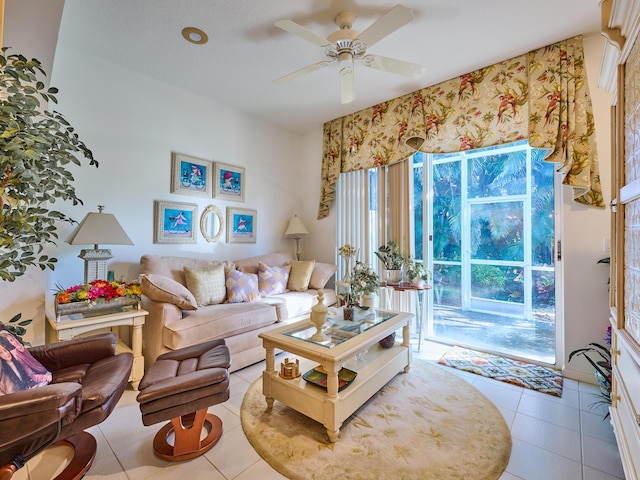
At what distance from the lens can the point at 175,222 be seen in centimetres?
317

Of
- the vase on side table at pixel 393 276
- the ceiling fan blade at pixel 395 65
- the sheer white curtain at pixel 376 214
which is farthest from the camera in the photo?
the sheer white curtain at pixel 376 214

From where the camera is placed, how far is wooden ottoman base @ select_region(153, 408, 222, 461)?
5.06 feet

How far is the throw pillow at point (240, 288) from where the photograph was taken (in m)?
2.96

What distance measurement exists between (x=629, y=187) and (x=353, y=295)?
175 cm

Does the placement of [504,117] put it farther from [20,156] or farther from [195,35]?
[20,156]

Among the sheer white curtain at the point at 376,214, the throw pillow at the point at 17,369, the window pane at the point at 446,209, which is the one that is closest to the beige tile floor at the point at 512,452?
the throw pillow at the point at 17,369

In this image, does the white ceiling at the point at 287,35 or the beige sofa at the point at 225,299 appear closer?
the white ceiling at the point at 287,35

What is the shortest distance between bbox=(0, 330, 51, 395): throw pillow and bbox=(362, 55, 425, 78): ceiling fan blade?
9.14 ft

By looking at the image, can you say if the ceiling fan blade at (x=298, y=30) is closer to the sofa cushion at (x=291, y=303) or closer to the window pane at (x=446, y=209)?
the window pane at (x=446, y=209)

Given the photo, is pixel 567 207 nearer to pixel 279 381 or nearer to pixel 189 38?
pixel 279 381

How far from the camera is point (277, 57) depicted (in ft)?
8.53

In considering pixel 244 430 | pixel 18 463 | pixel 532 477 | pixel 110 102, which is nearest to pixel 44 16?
pixel 110 102

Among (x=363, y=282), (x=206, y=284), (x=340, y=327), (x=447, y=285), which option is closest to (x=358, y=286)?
(x=363, y=282)

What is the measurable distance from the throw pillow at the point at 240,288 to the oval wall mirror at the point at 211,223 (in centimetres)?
66
